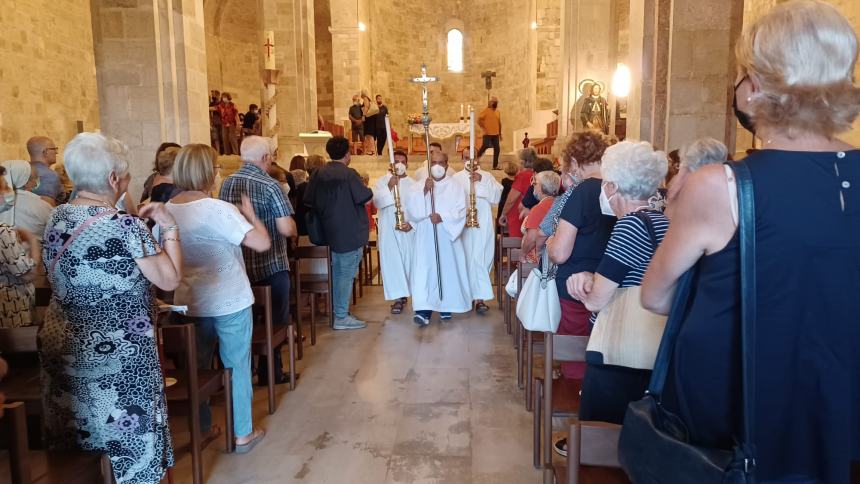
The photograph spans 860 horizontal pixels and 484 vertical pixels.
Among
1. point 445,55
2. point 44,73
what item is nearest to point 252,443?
point 44,73

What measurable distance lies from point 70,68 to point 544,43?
12395 millimetres

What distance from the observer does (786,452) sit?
1290 millimetres

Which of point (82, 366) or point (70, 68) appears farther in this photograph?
point (70, 68)

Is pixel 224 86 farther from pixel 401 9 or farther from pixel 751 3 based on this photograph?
pixel 751 3

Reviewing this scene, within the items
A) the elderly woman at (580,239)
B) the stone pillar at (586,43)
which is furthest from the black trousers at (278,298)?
the stone pillar at (586,43)

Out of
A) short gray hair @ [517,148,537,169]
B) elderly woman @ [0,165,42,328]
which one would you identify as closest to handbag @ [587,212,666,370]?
elderly woman @ [0,165,42,328]

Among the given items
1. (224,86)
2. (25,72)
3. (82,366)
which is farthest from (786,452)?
(224,86)

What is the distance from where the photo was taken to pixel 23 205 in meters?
4.04

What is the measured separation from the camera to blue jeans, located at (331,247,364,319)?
19.6 feet

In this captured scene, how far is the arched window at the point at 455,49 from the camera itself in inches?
934

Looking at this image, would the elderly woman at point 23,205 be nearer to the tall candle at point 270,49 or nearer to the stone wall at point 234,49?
the tall candle at point 270,49

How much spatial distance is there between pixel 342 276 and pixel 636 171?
4.07 meters

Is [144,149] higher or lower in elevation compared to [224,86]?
lower

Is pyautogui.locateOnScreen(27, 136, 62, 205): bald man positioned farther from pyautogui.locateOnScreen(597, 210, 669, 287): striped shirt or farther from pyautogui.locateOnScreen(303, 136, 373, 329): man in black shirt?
pyautogui.locateOnScreen(597, 210, 669, 287): striped shirt
